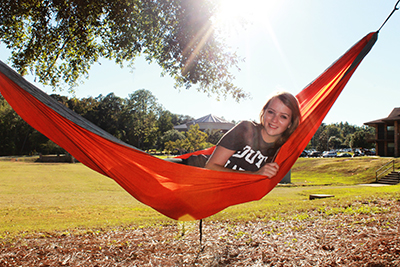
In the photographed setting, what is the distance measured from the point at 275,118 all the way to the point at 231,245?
2.13 metres

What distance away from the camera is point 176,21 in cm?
514

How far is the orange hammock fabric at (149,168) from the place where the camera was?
217 centimetres

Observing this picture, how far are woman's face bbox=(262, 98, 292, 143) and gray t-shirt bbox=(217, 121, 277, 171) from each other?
0.20 ft

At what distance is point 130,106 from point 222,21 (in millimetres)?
42667

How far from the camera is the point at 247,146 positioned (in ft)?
7.43

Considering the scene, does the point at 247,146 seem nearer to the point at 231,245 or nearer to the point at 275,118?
the point at 275,118

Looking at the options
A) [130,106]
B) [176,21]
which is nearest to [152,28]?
[176,21]

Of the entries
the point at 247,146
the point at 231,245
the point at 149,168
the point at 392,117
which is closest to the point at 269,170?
the point at 247,146

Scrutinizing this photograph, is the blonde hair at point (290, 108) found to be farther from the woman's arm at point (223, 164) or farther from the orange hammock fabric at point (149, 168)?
the woman's arm at point (223, 164)

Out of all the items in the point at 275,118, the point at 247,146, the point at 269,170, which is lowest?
the point at 269,170

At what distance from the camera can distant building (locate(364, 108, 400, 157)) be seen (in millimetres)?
25178

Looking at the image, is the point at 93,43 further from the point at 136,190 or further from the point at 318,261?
the point at 318,261

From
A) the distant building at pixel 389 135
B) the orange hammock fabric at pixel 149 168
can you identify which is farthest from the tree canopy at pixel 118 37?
the distant building at pixel 389 135

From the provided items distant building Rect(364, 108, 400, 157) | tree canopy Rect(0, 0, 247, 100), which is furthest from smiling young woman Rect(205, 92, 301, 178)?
distant building Rect(364, 108, 400, 157)
